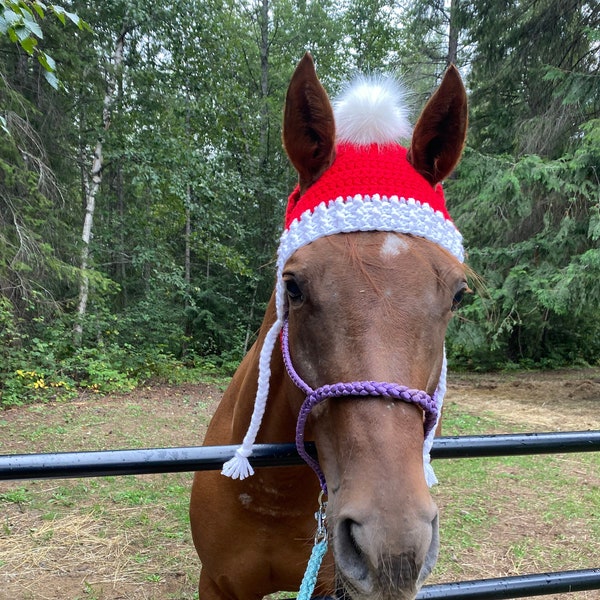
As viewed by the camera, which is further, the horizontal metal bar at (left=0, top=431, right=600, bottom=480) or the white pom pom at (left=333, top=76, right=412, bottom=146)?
the white pom pom at (left=333, top=76, right=412, bottom=146)

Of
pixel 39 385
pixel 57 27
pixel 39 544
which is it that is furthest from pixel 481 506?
pixel 57 27

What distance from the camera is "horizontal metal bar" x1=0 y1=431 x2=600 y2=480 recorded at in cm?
115

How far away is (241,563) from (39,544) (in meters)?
2.82

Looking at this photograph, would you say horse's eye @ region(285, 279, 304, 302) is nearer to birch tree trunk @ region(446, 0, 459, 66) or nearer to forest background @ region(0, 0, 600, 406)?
forest background @ region(0, 0, 600, 406)

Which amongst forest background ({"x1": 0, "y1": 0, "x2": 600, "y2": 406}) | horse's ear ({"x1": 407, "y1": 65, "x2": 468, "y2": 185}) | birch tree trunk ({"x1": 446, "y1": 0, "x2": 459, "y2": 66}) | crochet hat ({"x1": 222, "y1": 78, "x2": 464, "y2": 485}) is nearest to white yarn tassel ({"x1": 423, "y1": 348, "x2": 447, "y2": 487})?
crochet hat ({"x1": 222, "y1": 78, "x2": 464, "y2": 485})

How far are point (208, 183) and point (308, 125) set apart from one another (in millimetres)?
9581

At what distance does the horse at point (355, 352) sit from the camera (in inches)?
39.4

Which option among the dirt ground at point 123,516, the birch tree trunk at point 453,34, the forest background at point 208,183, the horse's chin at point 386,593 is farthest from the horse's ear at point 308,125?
the birch tree trunk at point 453,34

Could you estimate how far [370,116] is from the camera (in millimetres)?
1585

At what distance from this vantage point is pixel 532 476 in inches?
218

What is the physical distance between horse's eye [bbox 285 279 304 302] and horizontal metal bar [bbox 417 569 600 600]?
2.98ft

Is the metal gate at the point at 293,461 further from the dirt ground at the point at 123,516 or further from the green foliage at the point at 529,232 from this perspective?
the green foliage at the point at 529,232

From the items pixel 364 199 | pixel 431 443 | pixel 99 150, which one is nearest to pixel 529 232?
pixel 99 150

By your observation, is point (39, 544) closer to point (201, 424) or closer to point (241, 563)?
point (241, 563)
